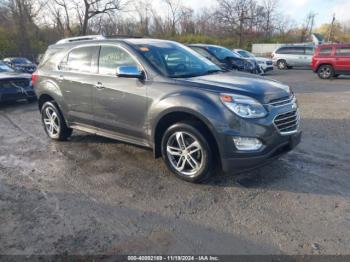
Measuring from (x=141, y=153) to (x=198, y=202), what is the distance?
6.03 ft

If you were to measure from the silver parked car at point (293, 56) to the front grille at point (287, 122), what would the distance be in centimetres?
2065

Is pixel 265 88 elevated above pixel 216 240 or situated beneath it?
elevated above

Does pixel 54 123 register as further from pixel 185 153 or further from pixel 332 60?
pixel 332 60

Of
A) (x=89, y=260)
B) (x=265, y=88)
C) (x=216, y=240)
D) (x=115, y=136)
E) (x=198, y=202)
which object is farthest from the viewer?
(x=115, y=136)

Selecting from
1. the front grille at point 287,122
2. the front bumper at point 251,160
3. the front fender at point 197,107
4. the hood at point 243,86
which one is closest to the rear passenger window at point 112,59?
the front fender at point 197,107

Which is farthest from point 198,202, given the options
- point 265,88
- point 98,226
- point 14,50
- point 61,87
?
point 14,50

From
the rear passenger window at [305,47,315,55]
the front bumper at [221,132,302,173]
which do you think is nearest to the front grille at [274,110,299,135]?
the front bumper at [221,132,302,173]

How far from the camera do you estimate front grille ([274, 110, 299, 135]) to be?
3.82 meters

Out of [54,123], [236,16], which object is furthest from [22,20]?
[54,123]

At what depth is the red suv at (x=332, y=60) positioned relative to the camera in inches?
603

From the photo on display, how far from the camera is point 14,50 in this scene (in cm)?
3722

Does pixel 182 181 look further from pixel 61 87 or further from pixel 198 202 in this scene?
pixel 61 87

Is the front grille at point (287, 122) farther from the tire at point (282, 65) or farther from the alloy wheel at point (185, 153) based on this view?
the tire at point (282, 65)

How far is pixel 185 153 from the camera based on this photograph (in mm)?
4094
